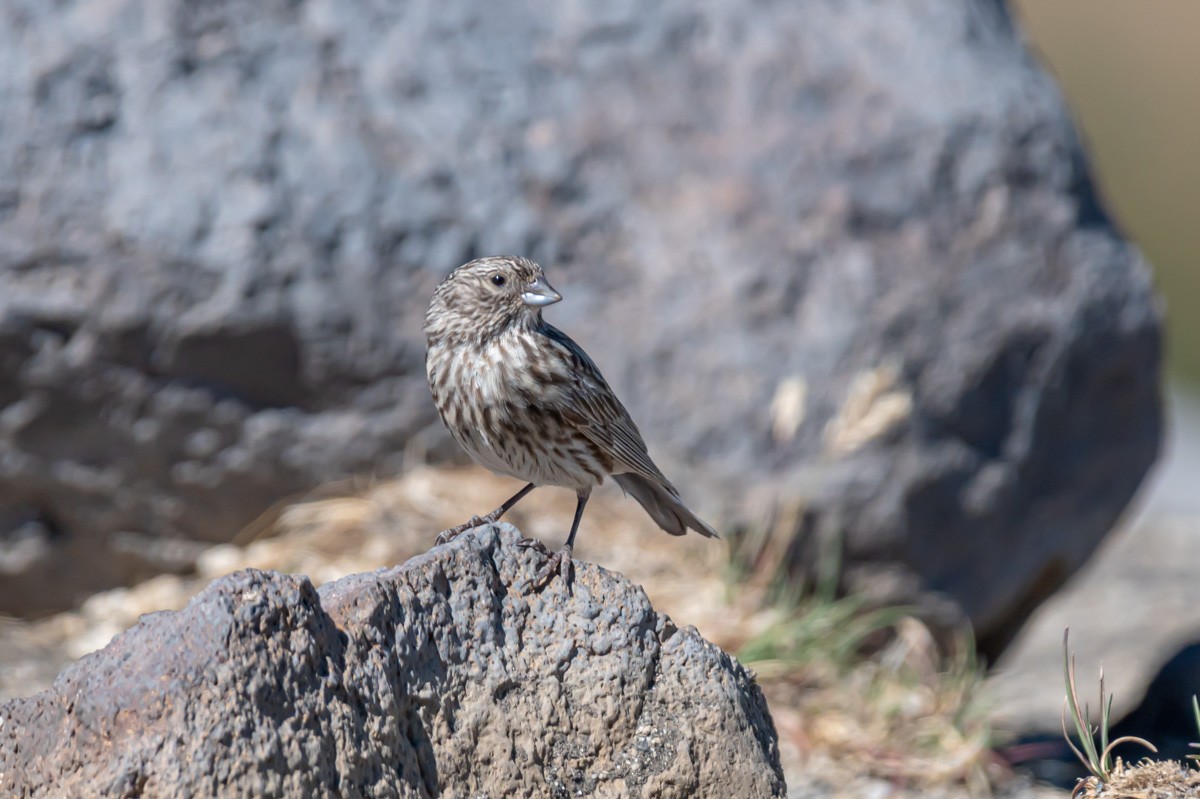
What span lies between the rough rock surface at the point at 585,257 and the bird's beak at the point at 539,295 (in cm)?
166

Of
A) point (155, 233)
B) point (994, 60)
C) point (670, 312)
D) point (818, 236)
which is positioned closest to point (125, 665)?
point (155, 233)

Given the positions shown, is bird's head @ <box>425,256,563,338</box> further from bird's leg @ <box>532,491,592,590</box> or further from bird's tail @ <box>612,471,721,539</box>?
bird's leg @ <box>532,491,592,590</box>

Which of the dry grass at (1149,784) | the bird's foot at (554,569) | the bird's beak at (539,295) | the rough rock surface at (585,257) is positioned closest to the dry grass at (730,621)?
the rough rock surface at (585,257)

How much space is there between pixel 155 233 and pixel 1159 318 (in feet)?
15.0

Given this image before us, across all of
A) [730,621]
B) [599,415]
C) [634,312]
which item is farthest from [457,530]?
[634,312]

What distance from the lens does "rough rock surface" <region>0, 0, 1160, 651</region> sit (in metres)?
5.81

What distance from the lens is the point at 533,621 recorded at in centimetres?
337

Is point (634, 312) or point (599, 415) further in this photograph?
point (634, 312)

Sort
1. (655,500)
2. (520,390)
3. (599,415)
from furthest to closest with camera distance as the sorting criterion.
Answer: (655,500), (599,415), (520,390)

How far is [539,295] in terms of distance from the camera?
4.46 m

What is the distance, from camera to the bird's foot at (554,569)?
3.40 metres

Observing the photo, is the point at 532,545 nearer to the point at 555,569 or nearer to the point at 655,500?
the point at 555,569

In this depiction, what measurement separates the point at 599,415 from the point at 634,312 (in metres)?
1.92

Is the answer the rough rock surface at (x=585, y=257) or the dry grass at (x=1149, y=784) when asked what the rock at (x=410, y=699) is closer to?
the dry grass at (x=1149, y=784)
